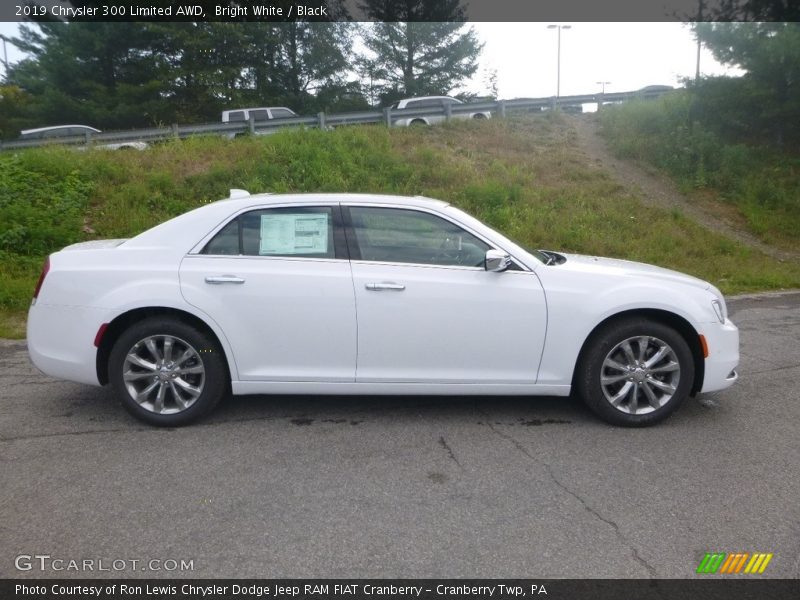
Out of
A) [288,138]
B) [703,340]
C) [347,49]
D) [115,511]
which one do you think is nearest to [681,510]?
[703,340]

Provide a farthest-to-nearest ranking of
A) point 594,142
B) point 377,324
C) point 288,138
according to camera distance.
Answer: point 594,142, point 288,138, point 377,324

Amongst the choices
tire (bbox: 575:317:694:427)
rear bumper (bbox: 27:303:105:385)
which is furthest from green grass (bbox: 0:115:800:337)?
tire (bbox: 575:317:694:427)

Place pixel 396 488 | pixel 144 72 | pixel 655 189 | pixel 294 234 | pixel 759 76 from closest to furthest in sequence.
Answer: pixel 396 488, pixel 294 234, pixel 655 189, pixel 759 76, pixel 144 72

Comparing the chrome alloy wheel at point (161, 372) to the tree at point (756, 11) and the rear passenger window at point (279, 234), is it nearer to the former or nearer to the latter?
the rear passenger window at point (279, 234)

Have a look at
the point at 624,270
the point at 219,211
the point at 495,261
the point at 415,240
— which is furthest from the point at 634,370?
the point at 219,211

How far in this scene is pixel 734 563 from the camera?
310 cm

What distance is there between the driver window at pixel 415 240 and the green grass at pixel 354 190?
595 cm

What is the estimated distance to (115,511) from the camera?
3.52 meters

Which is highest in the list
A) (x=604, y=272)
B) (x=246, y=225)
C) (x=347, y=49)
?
(x=347, y=49)

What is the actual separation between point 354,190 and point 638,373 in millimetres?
9757

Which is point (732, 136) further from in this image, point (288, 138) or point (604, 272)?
point (604, 272)

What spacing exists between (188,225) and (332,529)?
2493mm
